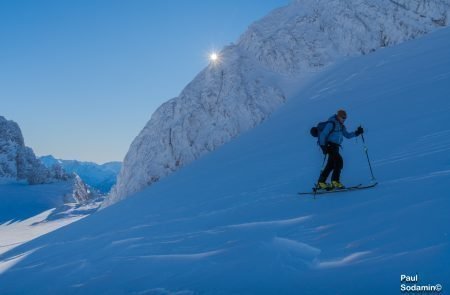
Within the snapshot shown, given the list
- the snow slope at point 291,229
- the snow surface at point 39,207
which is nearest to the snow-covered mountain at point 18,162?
the snow surface at point 39,207

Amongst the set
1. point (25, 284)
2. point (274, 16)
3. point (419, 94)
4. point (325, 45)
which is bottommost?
point (25, 284)

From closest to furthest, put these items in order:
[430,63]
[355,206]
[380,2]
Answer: [355,206], [430,63], [380,2]

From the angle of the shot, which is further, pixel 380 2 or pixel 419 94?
pixel 380 2

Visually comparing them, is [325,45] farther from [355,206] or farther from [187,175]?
[355,206]

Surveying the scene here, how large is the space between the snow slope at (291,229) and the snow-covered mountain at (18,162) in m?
60.7

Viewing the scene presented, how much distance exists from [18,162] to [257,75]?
190 feet

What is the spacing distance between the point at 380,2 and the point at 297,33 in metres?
5.84

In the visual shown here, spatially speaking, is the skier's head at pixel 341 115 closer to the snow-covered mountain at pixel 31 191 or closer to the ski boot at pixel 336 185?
the ski boot at pixel 336 185

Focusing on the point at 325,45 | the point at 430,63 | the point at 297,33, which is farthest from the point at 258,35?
the point at 430,63

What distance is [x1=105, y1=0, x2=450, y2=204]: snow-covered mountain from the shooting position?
76.2 feet

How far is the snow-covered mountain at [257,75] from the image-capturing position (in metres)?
23.2

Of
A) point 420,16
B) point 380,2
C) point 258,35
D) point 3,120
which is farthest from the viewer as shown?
point 3,120

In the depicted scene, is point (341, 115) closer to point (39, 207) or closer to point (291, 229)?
point (291, 229)

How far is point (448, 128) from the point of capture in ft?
27.7
